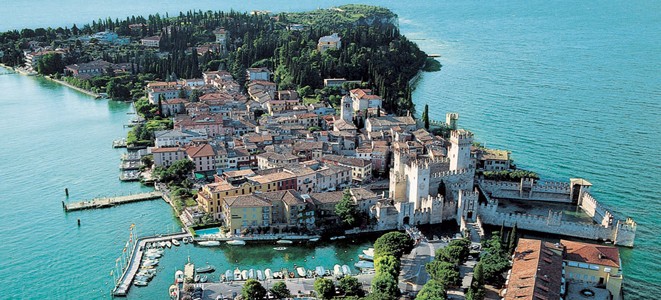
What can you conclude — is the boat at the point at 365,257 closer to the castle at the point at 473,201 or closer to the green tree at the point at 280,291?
the castle at the point at 473,201

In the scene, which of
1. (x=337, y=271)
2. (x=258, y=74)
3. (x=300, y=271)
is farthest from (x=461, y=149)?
(x=258, y=74)

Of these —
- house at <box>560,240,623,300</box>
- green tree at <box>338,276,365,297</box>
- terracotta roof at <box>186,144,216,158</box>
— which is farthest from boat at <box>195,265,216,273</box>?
house at <box>560,240,623,300</box>

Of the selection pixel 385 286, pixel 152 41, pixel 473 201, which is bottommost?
pixel 385 286

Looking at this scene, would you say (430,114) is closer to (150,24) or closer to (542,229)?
(542,229)

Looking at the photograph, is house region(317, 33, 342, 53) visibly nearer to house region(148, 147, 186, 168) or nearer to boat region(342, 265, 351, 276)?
house region(148, 147, 186, 168)

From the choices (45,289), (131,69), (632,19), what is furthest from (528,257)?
(632,19)

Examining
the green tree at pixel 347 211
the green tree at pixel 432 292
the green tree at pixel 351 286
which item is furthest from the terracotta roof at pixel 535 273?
the green tree at pixel 347 211

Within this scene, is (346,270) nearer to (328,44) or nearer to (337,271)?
(337,271)
